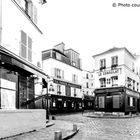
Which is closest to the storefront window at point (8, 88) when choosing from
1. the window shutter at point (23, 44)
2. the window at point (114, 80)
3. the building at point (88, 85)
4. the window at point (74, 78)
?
the window shutter at point (23, 44)

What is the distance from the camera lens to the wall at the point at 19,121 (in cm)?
745

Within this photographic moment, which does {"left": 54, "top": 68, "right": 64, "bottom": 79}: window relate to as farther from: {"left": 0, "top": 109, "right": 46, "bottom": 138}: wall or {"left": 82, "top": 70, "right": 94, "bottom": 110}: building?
{"left": 0, "top": 109, "right": 46, "bottom": 138}: wall

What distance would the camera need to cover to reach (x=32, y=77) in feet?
37.3

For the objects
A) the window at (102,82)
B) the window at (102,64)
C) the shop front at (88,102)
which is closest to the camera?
the window at (102,82)

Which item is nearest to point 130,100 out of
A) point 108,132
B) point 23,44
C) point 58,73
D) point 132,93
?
point 132,93

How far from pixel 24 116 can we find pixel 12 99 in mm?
1004

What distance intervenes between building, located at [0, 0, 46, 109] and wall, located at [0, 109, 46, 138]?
0.67m

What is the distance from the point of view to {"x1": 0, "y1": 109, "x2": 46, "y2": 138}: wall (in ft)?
24.5

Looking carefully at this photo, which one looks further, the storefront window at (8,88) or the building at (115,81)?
the building at (115,81)

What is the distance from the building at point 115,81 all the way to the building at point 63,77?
527cm

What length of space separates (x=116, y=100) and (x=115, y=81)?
96.6 inches

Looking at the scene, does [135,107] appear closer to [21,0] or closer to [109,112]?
[109,112]

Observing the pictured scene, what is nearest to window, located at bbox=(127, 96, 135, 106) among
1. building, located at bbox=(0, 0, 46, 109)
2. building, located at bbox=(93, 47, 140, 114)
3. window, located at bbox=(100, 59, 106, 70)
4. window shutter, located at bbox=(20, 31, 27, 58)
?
building, located at bbox=(93, 47, 140, 114)

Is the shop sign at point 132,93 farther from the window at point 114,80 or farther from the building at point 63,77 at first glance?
the building at point 63,77
